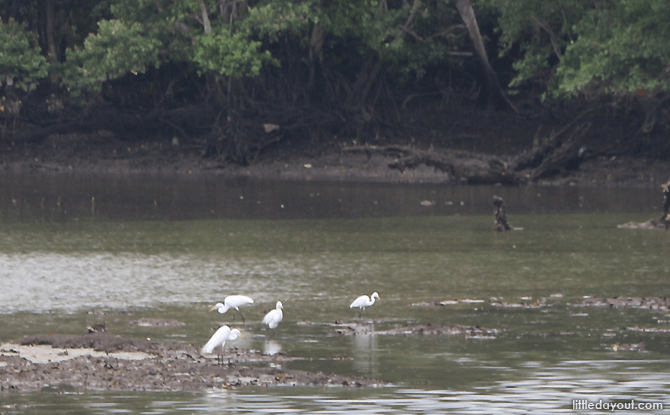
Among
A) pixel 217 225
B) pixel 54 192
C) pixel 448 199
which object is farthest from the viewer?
pixel 54 192

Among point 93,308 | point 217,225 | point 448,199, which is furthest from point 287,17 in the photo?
point 93,308

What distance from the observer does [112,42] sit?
41.0 metres

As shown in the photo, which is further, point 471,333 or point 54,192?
point 54,192

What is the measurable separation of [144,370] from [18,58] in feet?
111

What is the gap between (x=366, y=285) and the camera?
16.2 m

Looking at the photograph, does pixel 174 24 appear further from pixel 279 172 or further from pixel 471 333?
pixel 471 333

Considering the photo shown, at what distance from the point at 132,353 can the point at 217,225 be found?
43.2ft

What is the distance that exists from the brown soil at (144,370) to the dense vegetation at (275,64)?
2599 cm

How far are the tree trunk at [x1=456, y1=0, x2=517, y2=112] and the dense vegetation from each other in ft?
0.15

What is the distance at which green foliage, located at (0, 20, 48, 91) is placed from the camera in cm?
4172

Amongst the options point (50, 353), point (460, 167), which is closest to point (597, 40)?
point (460, 167)

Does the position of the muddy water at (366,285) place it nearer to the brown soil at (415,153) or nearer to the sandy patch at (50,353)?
the sandy patch at (50,353)

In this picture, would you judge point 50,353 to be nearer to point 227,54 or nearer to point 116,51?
point 227,54

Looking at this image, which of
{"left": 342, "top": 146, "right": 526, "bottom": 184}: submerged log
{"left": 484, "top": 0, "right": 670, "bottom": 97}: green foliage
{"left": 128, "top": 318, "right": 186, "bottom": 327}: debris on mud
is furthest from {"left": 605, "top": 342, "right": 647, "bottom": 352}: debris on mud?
{"left": 342, "top": 146, "right": 526, "bottom": 184}: submerged log
